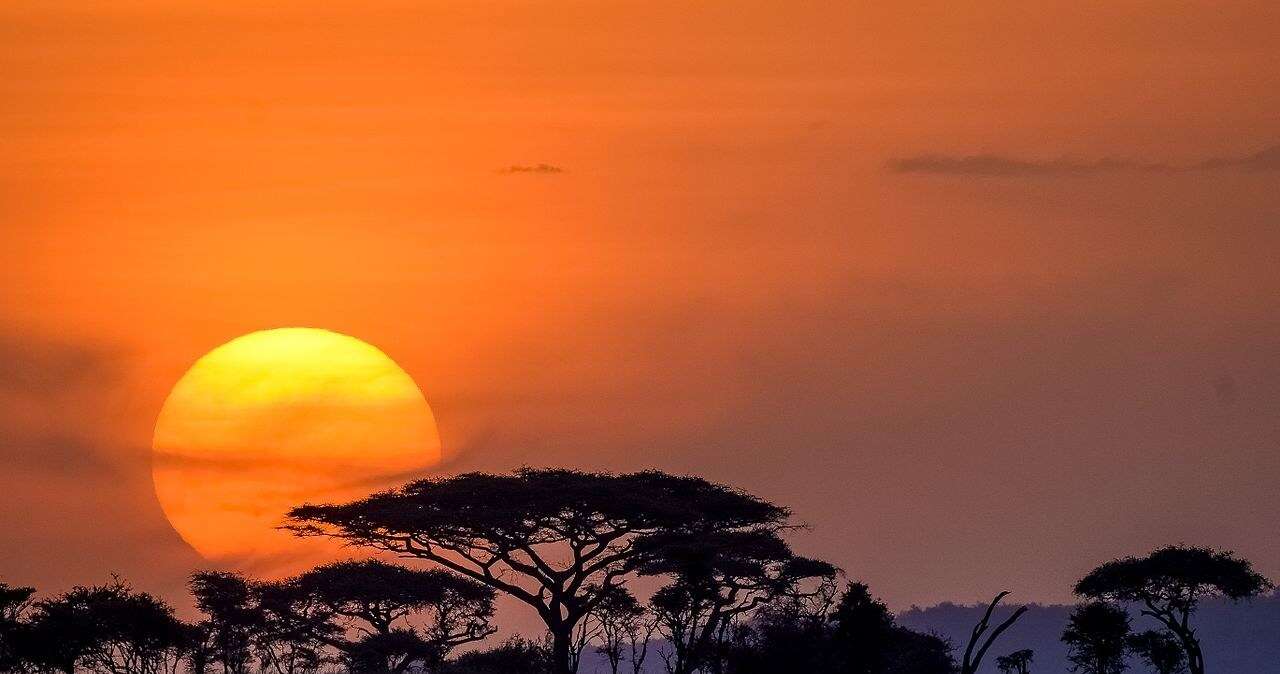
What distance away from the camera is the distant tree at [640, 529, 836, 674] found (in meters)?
95.9

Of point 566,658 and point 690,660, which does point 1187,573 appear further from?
point 566,658

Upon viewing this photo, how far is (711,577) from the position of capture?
103 m

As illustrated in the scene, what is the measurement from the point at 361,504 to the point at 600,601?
12.4 m

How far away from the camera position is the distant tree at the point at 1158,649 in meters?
110

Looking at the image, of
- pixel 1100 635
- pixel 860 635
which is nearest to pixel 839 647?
pixel 860 635

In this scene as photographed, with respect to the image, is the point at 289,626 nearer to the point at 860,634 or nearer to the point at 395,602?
the point at 395,602

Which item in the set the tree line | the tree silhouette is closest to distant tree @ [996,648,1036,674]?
the tree line

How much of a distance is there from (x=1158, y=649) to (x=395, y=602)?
41.0 metres

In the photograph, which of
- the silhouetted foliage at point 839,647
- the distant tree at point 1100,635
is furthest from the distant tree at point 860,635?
the distant tree at point 1100,635

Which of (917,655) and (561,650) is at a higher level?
(917,655)

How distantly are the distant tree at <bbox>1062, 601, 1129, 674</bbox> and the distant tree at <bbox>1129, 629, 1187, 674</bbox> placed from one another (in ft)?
2.23

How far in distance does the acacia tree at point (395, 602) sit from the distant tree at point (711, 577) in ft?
32.0

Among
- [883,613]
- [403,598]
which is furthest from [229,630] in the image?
[883,613]

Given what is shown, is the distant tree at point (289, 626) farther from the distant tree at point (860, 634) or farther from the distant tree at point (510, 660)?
the distant tree at point (860, 634)
